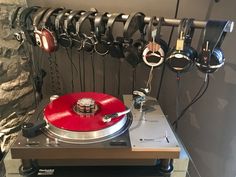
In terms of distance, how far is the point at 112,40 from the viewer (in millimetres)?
1011

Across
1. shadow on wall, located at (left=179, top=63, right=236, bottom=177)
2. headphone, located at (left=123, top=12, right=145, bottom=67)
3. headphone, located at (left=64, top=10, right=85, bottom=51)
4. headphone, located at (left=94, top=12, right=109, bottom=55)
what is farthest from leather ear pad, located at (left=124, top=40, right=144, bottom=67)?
shadow on wall, located at (left=179, top=63, right=236, bottom=177)

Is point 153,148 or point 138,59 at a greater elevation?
point 138,59

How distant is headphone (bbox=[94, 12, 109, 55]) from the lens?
3.22 ft

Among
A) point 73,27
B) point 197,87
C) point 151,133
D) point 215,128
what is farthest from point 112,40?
point 215,128

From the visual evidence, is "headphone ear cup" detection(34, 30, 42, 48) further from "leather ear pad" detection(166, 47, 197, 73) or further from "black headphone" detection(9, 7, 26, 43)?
"leather ear pad" detection(166, 47, 197, 73)

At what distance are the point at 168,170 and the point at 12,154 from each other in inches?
18.9

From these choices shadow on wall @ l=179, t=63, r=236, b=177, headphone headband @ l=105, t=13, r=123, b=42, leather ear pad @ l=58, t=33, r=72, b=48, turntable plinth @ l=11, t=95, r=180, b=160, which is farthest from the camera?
shadow on wall @ l=179, t=63, r=236, b=177

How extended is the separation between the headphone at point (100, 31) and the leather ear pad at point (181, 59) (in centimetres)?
30

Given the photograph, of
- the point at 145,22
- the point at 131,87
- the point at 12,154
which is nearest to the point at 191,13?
the point at 145,22

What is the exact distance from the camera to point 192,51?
0.87m

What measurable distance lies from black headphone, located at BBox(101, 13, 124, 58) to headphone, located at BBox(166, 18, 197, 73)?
0.24 metres

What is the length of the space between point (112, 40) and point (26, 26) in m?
0.38

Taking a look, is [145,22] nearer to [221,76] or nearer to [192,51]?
[192,51]

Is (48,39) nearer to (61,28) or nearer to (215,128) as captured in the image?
(61,28)
